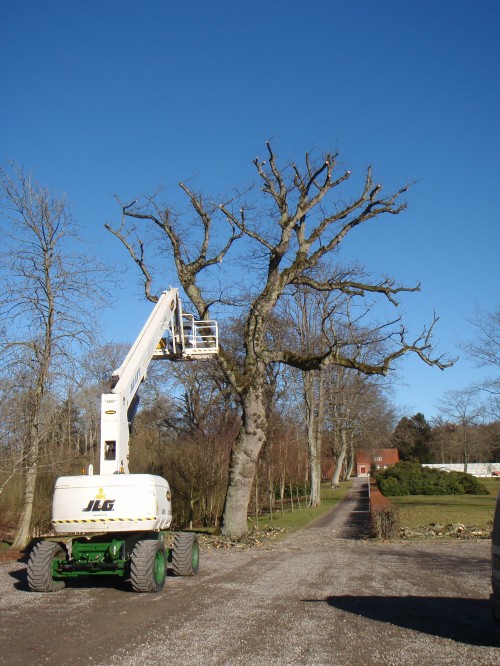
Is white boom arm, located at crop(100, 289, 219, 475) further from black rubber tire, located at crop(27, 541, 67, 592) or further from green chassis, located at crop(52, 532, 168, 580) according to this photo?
black rubber tire, located at crop(27, 541, 67, 592)

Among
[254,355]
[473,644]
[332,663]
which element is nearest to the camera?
[332,663]

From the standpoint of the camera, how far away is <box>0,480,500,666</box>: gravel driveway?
7160 millimetres

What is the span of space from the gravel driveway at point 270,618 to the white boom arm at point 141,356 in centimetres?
247

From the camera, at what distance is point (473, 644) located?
7543 millimetres

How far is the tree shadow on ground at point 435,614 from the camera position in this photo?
8.01m

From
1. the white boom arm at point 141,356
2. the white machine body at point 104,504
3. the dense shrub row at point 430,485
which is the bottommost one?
the dense shrub row at point 430,485

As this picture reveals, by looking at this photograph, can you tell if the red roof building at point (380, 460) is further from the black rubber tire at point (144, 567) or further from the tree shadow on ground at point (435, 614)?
the tree shadow on ground at point (435, 614)

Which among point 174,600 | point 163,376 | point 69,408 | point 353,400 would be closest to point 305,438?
point 353,400

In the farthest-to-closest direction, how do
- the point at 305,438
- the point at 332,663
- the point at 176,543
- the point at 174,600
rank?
the point at 305,438 < the point at 176,543 < the point at 174,600 < the point at 332,663

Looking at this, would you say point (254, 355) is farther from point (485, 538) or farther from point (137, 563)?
point (137, 563)

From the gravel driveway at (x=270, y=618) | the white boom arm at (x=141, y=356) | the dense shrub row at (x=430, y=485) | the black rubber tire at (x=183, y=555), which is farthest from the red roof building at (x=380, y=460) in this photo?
the black rubber tire at (x=183, y=555)

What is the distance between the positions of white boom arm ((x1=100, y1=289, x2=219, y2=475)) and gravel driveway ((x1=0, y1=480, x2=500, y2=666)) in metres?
2.47

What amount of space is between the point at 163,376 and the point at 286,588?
39.7m

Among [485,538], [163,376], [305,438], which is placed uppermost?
[163,376]
